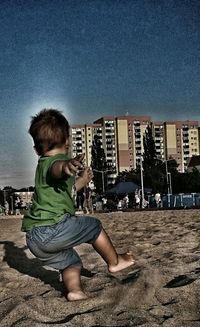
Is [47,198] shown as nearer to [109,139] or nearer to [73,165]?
[73,165]

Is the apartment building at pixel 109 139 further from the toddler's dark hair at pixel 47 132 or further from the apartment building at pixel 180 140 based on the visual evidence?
the toddler's dark hair at pixel 47 132

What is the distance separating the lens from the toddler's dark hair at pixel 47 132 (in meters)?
3.38

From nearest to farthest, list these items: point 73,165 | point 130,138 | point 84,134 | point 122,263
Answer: point 73,165 < point 122,263 < point 130,138 < point 84,134

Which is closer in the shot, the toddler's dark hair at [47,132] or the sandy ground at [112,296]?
the sandy ground at [112,296]

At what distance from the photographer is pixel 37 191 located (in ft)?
11.1

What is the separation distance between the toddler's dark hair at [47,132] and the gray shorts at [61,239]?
51 cm

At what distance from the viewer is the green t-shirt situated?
3314 mm

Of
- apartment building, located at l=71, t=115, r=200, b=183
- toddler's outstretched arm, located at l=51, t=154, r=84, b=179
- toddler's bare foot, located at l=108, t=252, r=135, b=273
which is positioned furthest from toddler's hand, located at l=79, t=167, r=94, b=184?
apartment building, located at l=71, t=115, r=200, b=183

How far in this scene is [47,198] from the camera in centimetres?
334

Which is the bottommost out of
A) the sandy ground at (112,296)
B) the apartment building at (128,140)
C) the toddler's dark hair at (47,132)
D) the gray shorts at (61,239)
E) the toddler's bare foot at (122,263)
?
the sandy ground at (112,296)

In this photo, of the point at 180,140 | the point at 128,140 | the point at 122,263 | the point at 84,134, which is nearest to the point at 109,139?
the point at 128,140

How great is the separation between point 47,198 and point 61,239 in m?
0.30

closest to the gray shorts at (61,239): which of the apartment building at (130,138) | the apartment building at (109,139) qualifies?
the apartment building at (130,138)

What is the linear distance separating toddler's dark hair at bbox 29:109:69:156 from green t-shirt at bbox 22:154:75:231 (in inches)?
3.7
